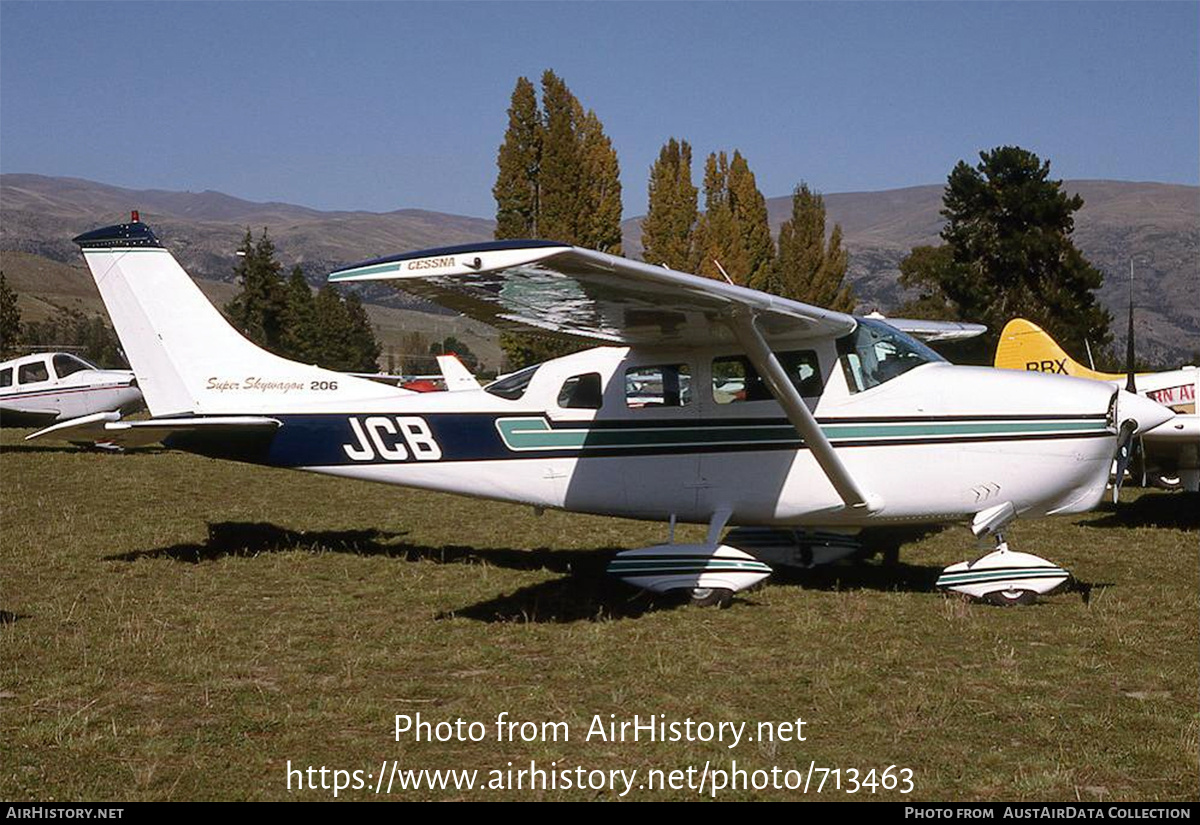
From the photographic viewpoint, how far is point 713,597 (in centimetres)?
833

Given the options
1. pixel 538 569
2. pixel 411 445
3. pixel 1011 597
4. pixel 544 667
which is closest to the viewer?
pixel 544 667

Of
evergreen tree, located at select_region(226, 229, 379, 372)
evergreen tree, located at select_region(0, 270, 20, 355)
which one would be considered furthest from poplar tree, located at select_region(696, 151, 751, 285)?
evergreen tree, located at select_region(0, 270, 20, 355)

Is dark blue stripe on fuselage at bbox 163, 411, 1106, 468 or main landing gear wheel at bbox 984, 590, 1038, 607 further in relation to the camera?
dark blue stripe on fuselage at bbox 163, 411, 1106, 468

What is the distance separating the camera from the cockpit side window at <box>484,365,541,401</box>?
31.4ft

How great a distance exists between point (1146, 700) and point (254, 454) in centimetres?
778

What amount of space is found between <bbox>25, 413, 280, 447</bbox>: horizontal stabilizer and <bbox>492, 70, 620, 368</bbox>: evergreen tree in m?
28.1

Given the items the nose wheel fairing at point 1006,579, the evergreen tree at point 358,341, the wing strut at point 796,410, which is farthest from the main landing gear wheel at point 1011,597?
the evergreen tree at point 358,341

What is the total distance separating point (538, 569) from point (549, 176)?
3032 cm

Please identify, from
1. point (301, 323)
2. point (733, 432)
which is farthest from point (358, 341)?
point (733, 432)

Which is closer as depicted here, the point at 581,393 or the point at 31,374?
the point at 581,393

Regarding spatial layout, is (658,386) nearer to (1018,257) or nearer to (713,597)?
(713,597)

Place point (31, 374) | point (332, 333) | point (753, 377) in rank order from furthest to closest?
1. point (332, 333)
2. point (31, 374)
3. point (753, 377)

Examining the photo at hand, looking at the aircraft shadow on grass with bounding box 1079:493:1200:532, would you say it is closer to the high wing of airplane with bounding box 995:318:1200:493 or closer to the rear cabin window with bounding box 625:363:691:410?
the high wing of airplane with bounding box 995:318:1200:493

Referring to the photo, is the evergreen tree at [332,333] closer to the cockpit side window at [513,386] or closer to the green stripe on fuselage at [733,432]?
the cockpit side window at [513,386]
